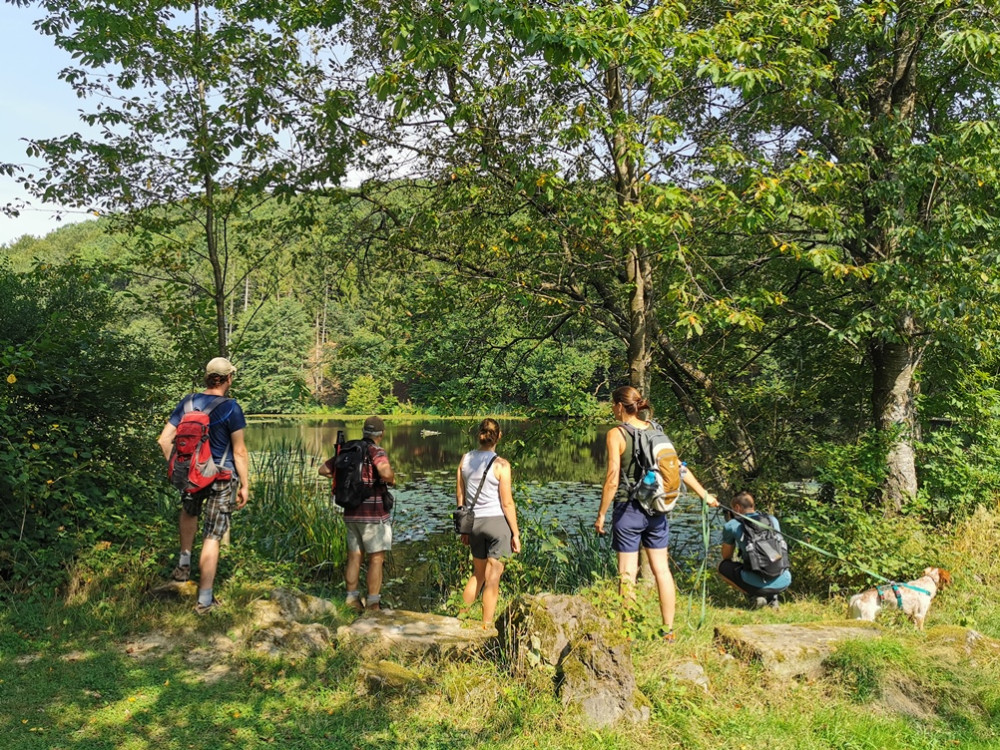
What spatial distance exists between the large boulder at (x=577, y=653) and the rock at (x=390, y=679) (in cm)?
52

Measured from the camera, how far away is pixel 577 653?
361 cm

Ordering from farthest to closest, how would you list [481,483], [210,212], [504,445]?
[504,445] → [210,212] → [481,483]

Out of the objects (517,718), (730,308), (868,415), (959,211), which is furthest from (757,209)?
(868,415)

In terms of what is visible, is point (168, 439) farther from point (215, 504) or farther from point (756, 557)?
point (756, 557)

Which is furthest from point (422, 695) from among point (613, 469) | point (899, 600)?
point (899, 600)

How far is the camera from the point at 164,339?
8.48 metres

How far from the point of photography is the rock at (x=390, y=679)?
12.7ft

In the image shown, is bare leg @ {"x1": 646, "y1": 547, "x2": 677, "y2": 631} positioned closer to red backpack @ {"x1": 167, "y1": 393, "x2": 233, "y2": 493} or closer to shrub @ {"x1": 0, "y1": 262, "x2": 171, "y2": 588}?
red backpack @ {"x1": 167, "y1": 393, "x2": 233, "y2": 493}

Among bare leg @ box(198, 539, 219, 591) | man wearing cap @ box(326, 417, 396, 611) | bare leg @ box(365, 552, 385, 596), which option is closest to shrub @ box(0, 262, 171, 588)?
bare leg @ box(198, 539, 219, 591)

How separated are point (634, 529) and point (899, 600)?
7.31ft

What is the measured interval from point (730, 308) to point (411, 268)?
366 centimetres

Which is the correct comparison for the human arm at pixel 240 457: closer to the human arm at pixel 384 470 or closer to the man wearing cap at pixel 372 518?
the man wearing cap at pixel 372 518

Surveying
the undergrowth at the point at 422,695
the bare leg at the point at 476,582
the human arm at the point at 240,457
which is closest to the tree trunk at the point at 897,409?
the undergrowth at the point at 422,695

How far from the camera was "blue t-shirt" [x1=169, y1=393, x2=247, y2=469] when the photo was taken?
16.5ft
